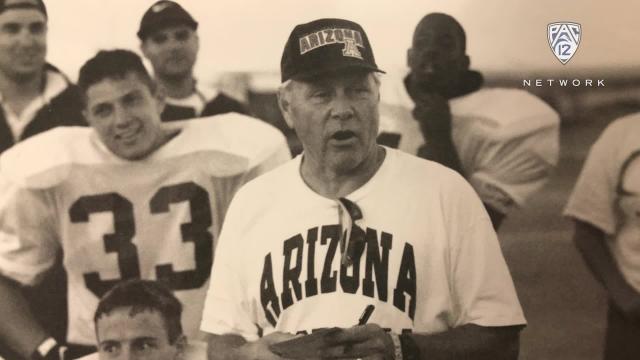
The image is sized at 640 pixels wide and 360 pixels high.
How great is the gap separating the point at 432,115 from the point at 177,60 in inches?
22.3

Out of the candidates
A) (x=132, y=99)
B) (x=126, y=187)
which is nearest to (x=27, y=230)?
(x=126, y=187)

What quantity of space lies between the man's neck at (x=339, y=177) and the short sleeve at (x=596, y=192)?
0.44m


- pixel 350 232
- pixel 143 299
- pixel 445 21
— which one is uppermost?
pixel 445 21

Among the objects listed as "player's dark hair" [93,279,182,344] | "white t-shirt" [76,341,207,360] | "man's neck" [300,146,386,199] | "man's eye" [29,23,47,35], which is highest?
"man's eye" [29,23,47,35]

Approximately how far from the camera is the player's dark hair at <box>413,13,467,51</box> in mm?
1777

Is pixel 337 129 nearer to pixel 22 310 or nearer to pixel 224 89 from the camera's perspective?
pixel 224 89

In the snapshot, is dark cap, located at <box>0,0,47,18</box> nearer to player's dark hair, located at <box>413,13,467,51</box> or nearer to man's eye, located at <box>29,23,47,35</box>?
man's eye, located at <box>29,23,47,35</box>

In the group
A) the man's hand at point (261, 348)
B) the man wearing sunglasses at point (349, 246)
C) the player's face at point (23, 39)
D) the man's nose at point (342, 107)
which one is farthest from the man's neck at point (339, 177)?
the player's face at point (23, 39)

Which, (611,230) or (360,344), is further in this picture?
(611,230)

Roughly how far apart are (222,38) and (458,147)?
565 millimetres

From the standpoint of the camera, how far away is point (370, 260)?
172cm

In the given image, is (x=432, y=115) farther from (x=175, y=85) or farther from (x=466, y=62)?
(x=175, y=85)

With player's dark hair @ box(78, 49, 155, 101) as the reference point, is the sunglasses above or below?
below

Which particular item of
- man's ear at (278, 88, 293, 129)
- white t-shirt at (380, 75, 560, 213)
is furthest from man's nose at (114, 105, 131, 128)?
white t-shirt at (380, 75, 560, 213)
